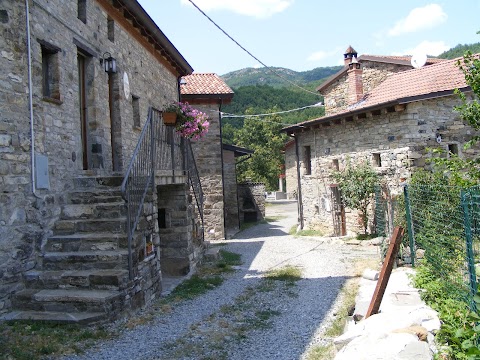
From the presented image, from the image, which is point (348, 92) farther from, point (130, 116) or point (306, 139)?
point (130, 116)

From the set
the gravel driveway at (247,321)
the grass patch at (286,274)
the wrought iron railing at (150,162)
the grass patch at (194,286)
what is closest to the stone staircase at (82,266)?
the wrought iron railing at (150,162)

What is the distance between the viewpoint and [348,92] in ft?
58.5

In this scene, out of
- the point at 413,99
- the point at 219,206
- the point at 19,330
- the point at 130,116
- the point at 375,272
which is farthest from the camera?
the point at 219,206

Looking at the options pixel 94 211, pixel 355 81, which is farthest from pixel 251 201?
pixel 94 211

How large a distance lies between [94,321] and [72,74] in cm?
423

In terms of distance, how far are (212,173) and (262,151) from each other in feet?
73.0

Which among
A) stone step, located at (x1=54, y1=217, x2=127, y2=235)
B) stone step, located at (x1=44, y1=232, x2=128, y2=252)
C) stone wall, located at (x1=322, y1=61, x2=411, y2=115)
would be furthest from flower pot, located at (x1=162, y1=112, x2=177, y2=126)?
stone wall, located at (x1=322, y1=61, x2=411, y2=115)

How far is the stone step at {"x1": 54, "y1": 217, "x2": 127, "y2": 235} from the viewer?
6098 millimetres

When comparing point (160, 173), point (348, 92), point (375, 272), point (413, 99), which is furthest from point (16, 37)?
point (348, 92)

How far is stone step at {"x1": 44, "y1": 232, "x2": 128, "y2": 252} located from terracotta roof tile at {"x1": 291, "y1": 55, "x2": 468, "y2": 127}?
31.0ft

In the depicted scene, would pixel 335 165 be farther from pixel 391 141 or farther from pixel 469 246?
pixel 469 246

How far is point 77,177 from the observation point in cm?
701

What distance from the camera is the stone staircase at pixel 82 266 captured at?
16.9 ft

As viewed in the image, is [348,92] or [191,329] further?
[348,92]
